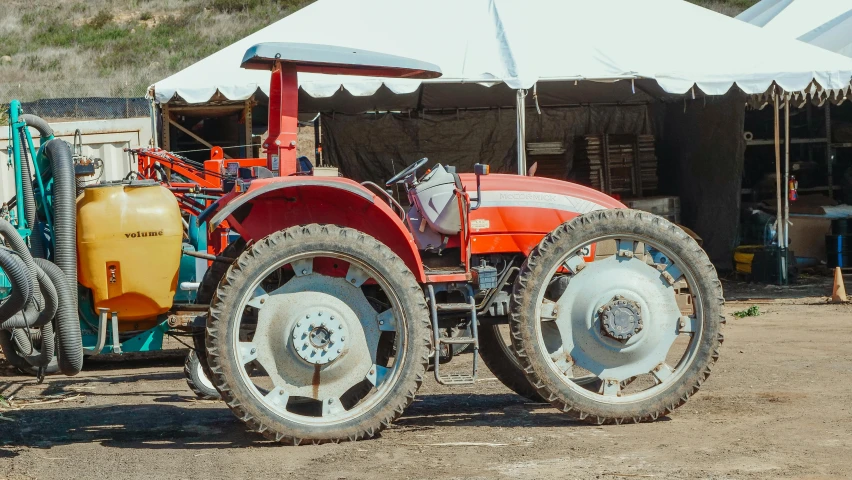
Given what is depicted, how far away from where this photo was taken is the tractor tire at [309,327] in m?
5.40

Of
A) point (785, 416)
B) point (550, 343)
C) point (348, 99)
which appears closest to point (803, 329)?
point (785, 416)

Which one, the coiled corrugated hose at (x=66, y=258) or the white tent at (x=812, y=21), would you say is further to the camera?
the white tent at (x=812, y=21)

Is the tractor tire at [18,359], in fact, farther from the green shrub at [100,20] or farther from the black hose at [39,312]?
the green shrub at [100,20]

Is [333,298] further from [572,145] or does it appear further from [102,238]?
[572,145]

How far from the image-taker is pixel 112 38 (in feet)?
115

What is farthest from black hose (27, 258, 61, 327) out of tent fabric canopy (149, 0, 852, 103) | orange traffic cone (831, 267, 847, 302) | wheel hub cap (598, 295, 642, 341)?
orange traffic cone (831, 267, 847, 302)

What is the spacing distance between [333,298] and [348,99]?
11.3 metres

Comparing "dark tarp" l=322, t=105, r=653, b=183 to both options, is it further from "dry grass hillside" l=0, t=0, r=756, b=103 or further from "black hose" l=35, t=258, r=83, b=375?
"black hose" l=35, t=258, r=83, b=375

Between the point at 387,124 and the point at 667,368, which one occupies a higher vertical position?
the point at 387,124

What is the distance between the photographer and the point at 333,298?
5.64m

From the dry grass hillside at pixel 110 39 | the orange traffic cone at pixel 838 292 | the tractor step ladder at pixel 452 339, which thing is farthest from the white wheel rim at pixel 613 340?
the dry grass hillside at pixel 110 39

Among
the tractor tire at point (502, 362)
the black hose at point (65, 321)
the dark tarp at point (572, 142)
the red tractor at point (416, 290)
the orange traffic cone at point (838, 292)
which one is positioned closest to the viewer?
the black hose at point (65, 321)

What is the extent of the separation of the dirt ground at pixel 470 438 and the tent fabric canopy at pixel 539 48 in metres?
4.87

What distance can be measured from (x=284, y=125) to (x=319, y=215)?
524 millimetres
